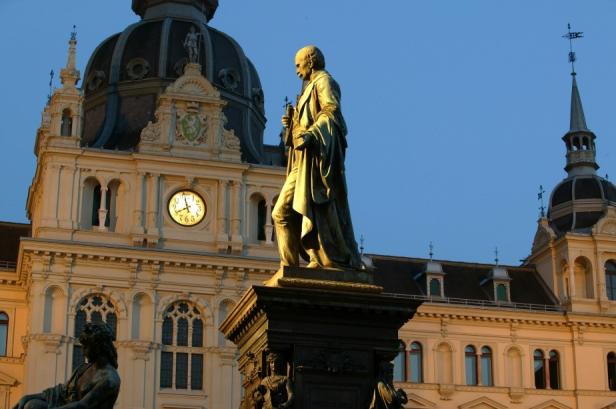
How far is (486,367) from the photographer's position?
Answer: 2185 inches

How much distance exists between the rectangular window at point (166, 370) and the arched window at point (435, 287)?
15.3 m

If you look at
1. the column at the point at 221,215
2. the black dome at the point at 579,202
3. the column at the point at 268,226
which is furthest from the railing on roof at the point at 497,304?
the column at the point at 221,215

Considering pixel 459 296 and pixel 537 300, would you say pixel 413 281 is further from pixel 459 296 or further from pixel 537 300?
pixel 537 300

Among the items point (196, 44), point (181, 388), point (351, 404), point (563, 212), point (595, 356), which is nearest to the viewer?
point (351, 404)

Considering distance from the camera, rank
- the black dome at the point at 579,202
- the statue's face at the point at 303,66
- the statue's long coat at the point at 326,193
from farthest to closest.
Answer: the black dome at the point at 579,202 < the statue's face at the point at 303,66 < the statue's long coat at the point at 326,193

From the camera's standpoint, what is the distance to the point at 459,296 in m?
57.9

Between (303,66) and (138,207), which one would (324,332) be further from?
(138,207)

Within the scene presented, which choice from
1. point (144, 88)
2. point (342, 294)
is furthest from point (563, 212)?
point (342, 294)

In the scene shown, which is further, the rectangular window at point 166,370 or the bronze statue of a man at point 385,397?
the rectangular window at point 166,370

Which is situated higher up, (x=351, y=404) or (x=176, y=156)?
(x=176, y=156)

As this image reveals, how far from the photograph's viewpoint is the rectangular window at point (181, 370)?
153ft

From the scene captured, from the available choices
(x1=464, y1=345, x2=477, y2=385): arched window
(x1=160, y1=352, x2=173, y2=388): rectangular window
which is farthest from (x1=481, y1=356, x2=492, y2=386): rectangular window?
(x1=160, y1=352, x2=173, y2=388): rectangular window

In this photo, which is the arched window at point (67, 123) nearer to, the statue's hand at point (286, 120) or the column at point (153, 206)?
the column at point (153, 206)

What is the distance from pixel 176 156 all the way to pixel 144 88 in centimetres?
506
